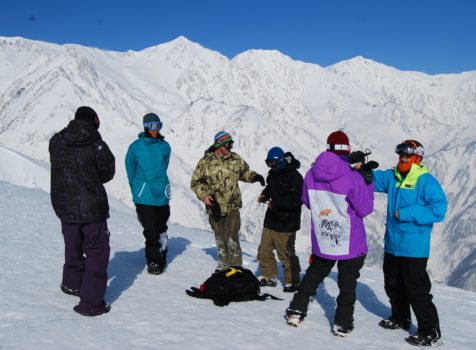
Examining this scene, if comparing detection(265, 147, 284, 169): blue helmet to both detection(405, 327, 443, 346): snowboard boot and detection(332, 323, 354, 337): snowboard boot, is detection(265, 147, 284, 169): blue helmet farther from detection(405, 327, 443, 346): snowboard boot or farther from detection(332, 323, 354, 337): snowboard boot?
detection(405, 327, 443, 346): snowboard boot

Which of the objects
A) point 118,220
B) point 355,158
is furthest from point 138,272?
point 118,220

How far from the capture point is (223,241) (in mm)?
9125

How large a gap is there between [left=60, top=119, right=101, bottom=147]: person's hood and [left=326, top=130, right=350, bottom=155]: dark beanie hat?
3061 millimetres

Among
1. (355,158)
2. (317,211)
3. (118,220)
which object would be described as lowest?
(118,220)

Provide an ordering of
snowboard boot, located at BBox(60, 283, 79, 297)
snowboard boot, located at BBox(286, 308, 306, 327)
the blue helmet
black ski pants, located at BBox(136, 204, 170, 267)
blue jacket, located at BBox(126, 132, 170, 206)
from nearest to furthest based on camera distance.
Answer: snowboard boot, located at BBox(286, 308, 306, 327) < snowboard boot, located at BBox(60, 283, 79, 297) < the blue helmet < blue jacket, located at BBox(126, 132, 170, 206) < black ski pants, located at BBox(136, 204, 170, 267)

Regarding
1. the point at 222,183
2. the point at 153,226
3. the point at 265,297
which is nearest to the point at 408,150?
the point at 265,297

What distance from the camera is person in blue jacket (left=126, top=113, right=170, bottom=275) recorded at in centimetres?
842

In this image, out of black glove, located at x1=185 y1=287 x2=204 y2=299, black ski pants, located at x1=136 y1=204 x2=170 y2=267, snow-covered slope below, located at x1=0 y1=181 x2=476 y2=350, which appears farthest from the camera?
black ski pants, located at x1=136 y1=204 x2=170 y2=267

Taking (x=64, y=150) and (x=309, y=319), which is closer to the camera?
(x=64, y=150)

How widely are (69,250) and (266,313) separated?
2.93m

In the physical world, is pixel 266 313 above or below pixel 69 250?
below

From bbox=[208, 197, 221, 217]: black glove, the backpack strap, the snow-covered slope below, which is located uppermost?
bbox=[208, 197, 221, 217]: black glove

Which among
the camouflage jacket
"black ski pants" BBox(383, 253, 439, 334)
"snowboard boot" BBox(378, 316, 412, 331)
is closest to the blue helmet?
the camouflage jacket

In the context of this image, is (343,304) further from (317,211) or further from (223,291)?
(223,291)
